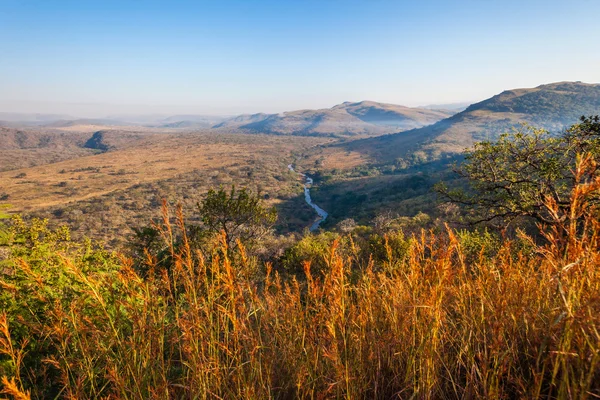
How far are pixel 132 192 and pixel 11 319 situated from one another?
7833 centimetres

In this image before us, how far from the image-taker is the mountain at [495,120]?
122m

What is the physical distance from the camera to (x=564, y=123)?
137625mm

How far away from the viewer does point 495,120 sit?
147125mm

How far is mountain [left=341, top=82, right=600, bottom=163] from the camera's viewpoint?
122 metres

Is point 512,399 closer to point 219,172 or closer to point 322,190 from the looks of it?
point 322,190

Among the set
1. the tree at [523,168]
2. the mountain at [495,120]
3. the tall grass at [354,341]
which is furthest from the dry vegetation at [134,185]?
the mountain at [495,120]

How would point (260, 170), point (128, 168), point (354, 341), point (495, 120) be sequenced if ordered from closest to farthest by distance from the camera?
point (354, 341)
point (260, 170)
point (128, 168)
point (495, 120)

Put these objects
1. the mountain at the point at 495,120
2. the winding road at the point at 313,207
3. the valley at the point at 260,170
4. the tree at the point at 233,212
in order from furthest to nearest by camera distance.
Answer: the mountain at the point at 495,120 → the winding road at the point at 313,207 → the valley at the point at 260,170 → the tree at the point at 233,212

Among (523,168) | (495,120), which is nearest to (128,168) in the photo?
(523,168)

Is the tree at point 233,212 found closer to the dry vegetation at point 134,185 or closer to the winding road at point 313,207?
the dry vegetation at point 134,185

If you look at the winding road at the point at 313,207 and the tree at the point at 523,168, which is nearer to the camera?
the tree at the point at 523,168

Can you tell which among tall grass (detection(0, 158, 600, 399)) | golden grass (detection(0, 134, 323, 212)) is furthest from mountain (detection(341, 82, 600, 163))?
tall grass (detection(0, 158, 600, 399))

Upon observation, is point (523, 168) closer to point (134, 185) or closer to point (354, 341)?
point (354, 341)

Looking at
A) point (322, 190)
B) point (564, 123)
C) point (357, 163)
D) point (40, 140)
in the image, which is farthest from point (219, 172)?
point (40, 140)
